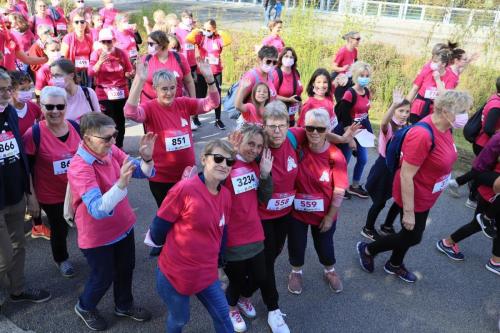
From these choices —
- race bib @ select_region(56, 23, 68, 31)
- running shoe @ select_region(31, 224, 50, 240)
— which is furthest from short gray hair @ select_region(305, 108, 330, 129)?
race bib @ select_region(56, 23, 68, 31)

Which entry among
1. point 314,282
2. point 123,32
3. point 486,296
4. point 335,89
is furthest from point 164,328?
point 123,32

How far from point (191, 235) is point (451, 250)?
11.4ft

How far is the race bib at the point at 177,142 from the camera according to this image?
3.72 m

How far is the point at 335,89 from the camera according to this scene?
6.25 m

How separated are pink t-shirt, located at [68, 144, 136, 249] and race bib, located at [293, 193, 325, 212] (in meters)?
1.39

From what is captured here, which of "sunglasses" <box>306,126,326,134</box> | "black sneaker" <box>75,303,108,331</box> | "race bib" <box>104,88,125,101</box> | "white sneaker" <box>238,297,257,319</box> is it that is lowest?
"white sneaker" <box>238,297,257,319</box>

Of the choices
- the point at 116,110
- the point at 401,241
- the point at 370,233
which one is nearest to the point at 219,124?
the point at 116,110

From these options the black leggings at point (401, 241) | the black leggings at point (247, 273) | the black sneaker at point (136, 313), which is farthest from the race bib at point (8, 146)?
the black leggings at point (401, 241)

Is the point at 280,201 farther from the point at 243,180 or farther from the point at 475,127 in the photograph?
the point at 475,127

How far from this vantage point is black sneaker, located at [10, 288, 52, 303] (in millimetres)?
3309

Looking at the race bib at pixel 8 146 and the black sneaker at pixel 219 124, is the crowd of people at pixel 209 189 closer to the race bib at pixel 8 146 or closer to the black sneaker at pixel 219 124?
the race bib at pixel 8 146

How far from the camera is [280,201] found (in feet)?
10.2

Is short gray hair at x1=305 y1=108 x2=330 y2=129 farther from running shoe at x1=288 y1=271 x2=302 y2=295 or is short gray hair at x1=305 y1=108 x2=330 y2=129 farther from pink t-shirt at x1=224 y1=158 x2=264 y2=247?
running shoe at x1=288 y1=271 x2=302 y2=295

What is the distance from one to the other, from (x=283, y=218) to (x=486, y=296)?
2.34 metres
